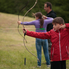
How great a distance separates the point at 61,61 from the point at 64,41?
1.04 ft

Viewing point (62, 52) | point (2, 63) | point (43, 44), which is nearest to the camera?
point (62, 52)

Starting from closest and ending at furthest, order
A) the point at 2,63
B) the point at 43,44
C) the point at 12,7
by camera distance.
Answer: the point at 43,44 → the point at 2,63 → the point at 12,7

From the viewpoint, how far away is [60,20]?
2369mm

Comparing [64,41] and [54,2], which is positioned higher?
[54,2]

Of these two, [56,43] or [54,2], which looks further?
[54,2]

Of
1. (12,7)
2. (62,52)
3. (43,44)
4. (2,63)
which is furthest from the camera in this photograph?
(12,7)

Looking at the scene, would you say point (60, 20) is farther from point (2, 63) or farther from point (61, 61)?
point (2, 63)

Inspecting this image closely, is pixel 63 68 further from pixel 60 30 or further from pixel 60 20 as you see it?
pixel 60 20

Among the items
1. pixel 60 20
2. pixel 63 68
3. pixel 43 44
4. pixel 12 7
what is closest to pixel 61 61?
pixel 63 68

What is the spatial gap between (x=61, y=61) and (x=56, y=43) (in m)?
0.29

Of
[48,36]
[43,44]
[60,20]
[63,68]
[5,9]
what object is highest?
[5,9]

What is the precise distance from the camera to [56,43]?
2.37m

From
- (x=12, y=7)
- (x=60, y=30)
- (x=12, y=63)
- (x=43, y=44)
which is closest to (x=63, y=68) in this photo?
(x=60, y=30)

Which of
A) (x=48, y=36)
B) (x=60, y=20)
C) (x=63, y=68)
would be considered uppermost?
(x=60, y=20)
